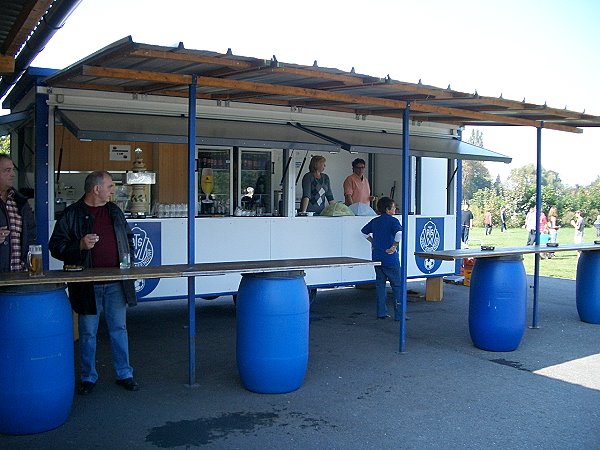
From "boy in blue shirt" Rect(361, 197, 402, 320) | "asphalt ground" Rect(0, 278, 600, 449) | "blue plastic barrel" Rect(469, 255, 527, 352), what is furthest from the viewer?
"boy in blue shirt" Rect(361, 197, 402, 320)

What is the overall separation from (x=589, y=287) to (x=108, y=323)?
21.2ft

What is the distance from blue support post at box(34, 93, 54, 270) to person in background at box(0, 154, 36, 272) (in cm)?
190

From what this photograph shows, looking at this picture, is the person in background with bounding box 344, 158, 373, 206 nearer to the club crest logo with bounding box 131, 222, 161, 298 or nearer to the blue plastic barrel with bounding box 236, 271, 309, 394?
the club crest logo with bounding box 131, 222, 161, 298

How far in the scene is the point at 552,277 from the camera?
14609 mm

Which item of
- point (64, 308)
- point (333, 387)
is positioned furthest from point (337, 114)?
point (64, 308)

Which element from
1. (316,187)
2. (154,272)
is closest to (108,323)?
(154,272)

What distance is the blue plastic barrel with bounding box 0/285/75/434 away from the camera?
4617 mm

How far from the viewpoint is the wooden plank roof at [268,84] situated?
5.34 m

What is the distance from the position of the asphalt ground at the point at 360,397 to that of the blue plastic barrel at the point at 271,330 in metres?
0.17

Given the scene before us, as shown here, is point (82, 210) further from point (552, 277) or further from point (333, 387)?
point (552, 277)

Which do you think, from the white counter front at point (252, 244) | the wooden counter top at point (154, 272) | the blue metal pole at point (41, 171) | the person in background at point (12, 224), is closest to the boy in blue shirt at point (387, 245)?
the white counter front at point (252, 244)

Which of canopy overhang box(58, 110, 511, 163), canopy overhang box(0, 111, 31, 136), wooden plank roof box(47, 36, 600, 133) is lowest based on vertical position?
canopy overhang box(58, 110, 511, 163)

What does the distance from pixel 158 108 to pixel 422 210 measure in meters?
4.99

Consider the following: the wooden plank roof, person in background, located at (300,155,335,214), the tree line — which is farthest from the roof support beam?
the tree line
